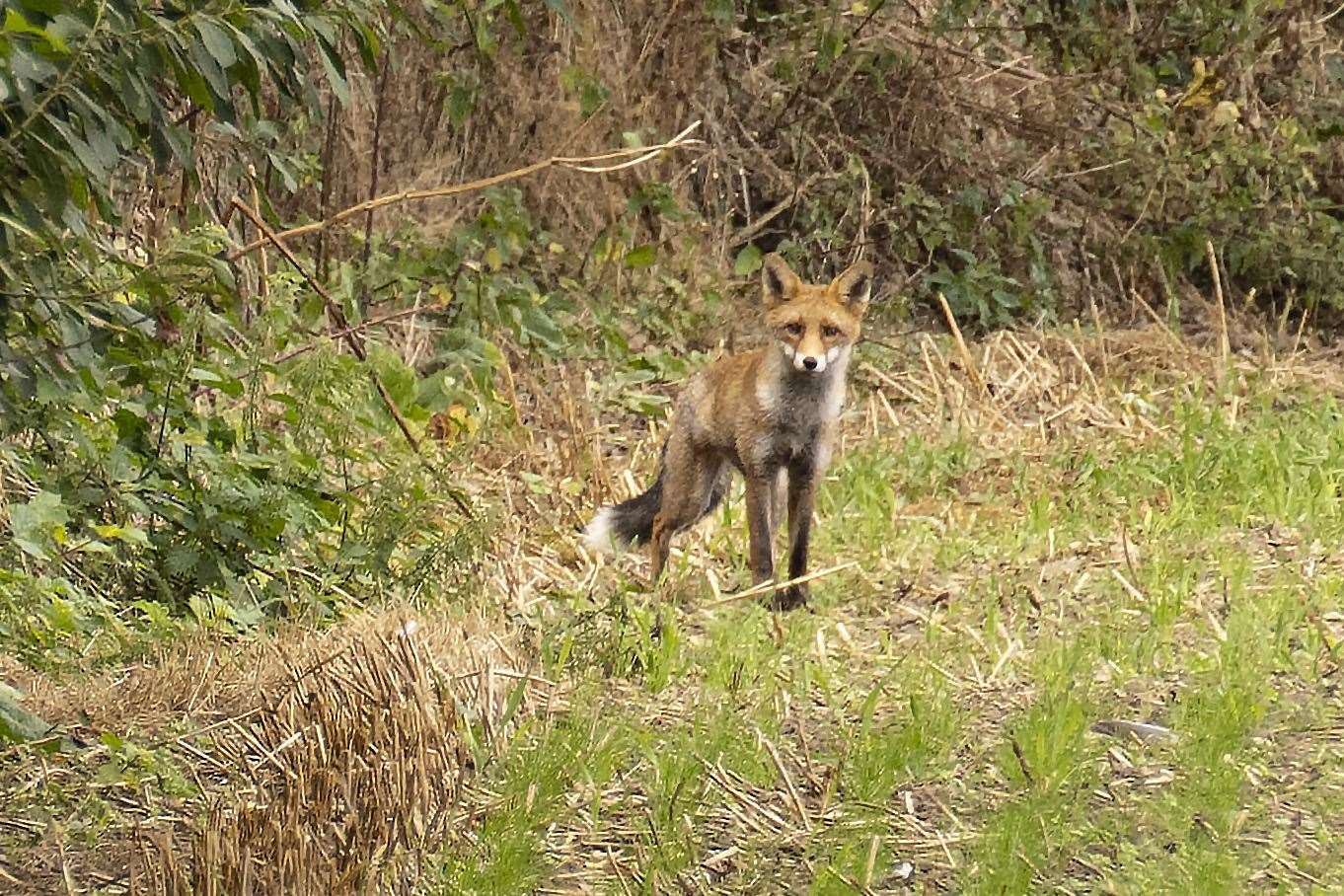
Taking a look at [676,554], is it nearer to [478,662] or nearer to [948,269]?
→ [478,662]

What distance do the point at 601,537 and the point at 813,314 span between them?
1156 mm

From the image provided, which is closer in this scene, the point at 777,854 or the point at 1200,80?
the point at 777,854

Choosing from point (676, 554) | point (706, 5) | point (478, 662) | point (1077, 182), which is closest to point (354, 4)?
point (478, 662)

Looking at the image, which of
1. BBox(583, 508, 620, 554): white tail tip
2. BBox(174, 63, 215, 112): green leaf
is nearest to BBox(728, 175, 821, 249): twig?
BBox(583, 508, 620, 554): white tail tip

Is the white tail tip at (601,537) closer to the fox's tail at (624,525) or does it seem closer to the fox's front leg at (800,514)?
the fox's tail at (624,525)

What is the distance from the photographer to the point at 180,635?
5332mm

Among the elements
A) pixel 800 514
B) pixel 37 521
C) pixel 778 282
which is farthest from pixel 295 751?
pixel 778 282

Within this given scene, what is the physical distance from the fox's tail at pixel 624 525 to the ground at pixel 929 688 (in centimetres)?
10

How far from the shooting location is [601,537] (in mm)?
7020

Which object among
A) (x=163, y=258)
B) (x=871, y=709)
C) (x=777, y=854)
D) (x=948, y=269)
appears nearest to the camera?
(x=777, y=854)

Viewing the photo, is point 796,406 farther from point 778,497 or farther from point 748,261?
point 748,261

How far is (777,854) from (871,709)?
682mm

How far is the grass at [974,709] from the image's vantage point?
4012 mm

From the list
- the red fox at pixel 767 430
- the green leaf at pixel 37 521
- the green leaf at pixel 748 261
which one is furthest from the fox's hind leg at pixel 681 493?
the green leaf at pixel 748 261
